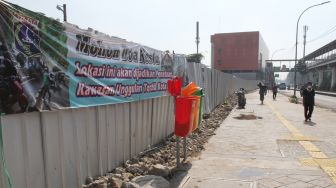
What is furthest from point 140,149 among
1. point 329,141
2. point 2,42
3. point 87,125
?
point 329,141

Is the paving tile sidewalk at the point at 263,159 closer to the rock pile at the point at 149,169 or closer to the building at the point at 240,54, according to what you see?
the rock pile at the point at 149,169

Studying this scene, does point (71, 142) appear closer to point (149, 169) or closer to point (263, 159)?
point (149, 169)

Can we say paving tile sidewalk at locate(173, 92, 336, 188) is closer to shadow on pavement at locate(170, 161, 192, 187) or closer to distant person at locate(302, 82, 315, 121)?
shadow on pavement at locate(170, 161, 192, 187)

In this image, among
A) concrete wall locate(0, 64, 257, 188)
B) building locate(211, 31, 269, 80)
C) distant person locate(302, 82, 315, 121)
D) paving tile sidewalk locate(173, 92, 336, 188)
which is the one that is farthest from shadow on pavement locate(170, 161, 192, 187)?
building locate(211, 31, 269, 80)

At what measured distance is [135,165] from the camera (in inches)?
224

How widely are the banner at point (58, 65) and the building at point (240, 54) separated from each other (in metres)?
95.5

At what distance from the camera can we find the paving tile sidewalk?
17.4 feet

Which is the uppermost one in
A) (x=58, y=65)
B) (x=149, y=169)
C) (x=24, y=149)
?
(x=58, y=65)

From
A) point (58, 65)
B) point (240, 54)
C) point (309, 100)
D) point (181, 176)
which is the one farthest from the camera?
point (240, 54)

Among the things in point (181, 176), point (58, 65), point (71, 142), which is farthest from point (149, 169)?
point (58, 65)

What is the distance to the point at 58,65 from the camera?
3986 millimetres

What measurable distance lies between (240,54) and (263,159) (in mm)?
94780

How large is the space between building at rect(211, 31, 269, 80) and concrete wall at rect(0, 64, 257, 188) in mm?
94683

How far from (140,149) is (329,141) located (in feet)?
17.2
